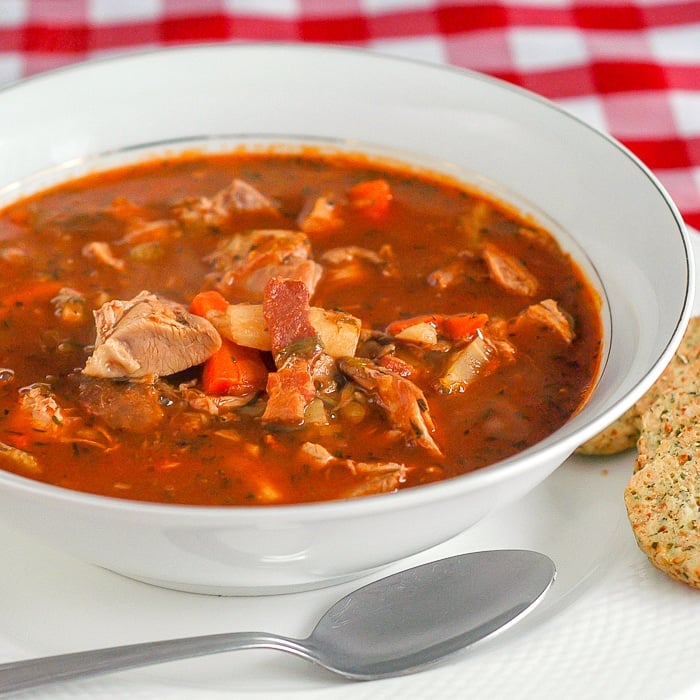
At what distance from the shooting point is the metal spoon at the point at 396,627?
8.04ft

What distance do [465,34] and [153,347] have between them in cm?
351

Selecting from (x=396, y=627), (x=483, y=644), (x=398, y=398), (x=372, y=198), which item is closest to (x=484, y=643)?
(x=483, y=644)

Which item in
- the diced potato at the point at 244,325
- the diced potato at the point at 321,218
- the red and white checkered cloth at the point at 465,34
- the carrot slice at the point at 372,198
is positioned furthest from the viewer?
the red and white checkered cloth at the point at 465,34

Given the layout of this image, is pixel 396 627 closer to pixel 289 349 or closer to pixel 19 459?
pixel 289 349

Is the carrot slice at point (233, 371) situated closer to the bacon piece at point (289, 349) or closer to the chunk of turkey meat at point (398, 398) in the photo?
the bacon piece at point (289, 349)

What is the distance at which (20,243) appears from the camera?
3738mm

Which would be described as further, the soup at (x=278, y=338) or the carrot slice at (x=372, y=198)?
the carrot slice at (x=372, y=198)

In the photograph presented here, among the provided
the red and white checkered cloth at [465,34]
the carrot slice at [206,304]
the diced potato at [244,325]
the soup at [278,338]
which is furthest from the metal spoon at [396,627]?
the red and white checkered cloth at [465,34]

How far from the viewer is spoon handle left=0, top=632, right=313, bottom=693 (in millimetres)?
2410

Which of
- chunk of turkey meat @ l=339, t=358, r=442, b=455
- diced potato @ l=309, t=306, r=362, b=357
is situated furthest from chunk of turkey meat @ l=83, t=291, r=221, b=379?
chunk of turkey meat @ l=339, t=358, r=442, b=455

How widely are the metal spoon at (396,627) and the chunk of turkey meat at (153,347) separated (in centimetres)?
78

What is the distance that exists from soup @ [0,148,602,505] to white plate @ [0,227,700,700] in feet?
0.88

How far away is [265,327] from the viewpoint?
10.3 feet

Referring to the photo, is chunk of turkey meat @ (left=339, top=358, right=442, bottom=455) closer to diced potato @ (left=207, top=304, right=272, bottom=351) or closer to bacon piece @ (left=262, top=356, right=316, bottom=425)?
bacon piece @ (left=262, top=356, right=316, bottom=425)
